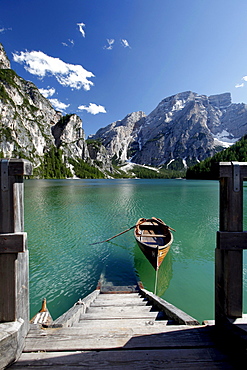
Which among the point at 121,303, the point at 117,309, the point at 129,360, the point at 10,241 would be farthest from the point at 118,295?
the point at 10,241

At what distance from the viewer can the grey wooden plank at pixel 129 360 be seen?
2.29m

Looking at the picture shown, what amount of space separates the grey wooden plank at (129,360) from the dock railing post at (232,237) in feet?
1.97

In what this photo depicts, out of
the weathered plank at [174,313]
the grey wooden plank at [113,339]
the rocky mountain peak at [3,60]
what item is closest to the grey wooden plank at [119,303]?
the weathered plank at [174,313]

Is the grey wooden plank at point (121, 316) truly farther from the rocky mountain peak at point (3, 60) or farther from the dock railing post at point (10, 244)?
the rocky mountain peak at point (3, 60)

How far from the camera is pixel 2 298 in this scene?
2561 millimetres

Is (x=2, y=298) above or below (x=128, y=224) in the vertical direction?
above

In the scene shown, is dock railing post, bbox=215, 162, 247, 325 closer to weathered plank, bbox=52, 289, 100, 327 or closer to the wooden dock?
the wooden dock

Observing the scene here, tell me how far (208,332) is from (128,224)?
18.0 metres

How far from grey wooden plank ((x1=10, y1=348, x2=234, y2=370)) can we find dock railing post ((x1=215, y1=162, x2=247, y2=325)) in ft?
1.97

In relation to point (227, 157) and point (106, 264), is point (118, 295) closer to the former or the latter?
point (106, 264)

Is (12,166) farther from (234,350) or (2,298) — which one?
(234,350)

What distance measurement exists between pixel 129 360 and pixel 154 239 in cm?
1014

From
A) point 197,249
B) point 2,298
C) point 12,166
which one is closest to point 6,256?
point 2,298

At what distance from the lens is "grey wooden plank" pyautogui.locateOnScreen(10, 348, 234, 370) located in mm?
2289
